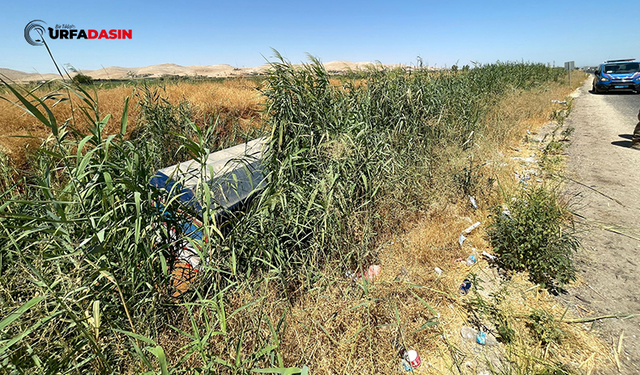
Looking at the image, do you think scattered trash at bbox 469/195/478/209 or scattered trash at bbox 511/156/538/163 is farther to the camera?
scattered trash at bbox 511/156/538/163

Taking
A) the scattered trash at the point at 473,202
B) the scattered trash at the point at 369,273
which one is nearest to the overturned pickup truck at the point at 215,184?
the scattered trash at the point at 369,273

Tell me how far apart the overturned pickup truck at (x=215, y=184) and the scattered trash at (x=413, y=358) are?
5.19 feet

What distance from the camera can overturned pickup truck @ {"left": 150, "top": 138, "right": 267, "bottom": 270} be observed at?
78.5 inches

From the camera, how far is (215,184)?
253 cm

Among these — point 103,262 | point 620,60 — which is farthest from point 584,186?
point 620,60

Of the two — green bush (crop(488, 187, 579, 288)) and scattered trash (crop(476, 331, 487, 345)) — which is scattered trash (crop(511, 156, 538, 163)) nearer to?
green bush (crop(488, 187, 579, 288))

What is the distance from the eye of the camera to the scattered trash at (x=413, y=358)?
1.82m

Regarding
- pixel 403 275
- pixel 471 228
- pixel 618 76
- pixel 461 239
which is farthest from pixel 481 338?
pixel 618 76

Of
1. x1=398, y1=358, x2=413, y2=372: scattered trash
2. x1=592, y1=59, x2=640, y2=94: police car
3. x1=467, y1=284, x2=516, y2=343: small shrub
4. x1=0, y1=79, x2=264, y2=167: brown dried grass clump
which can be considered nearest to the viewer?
x1=398, y1=358, x2=413, y2=372: scattered trash

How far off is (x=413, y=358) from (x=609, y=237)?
2.90 meters

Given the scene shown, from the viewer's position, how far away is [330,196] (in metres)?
2.43

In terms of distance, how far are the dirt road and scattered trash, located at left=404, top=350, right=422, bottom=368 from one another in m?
1.30

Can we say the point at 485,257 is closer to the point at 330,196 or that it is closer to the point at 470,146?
the point at 330,196

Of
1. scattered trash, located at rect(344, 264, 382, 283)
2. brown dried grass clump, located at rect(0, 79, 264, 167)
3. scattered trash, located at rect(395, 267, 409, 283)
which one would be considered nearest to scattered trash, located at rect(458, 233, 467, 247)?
scattered trash, located at rect(395, 267, 409, 283)
